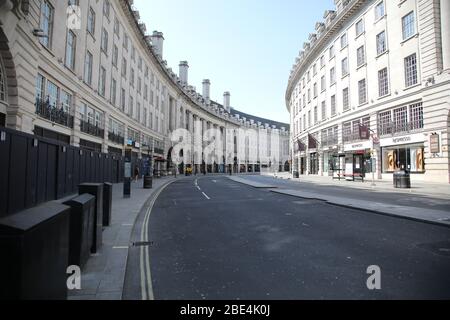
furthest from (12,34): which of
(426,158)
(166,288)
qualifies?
(426,158)

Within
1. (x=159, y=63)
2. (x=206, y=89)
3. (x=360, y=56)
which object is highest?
(x=206, y=89)

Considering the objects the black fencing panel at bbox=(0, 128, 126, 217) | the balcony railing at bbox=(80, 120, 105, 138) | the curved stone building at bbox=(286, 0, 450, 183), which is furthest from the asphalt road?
the curved stone building at bbox=(286, 0, 450, 183)

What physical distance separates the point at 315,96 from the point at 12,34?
43.4 meters

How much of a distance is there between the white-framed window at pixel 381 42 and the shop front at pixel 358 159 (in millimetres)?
9455

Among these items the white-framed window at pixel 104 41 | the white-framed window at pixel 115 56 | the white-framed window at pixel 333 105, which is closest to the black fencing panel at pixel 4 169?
the white-framed window at pixel 104 41

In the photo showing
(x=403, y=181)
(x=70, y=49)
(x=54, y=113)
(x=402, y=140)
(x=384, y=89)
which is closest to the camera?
(x=54, y=113)

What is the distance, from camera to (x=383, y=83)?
31.6 m

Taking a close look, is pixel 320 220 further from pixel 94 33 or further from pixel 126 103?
pixel 126 103

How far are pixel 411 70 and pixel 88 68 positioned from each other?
2867 cm

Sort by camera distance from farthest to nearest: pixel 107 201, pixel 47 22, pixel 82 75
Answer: pixel 82 75 < pixel 47 22 < pixel 107 201

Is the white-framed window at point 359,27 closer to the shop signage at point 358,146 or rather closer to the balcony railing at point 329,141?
the shop signage at point 358,146

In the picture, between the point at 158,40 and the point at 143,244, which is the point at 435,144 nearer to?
the point at 143,244

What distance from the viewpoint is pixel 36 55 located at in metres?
16.5

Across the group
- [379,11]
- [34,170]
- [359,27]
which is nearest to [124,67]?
[34,170]
